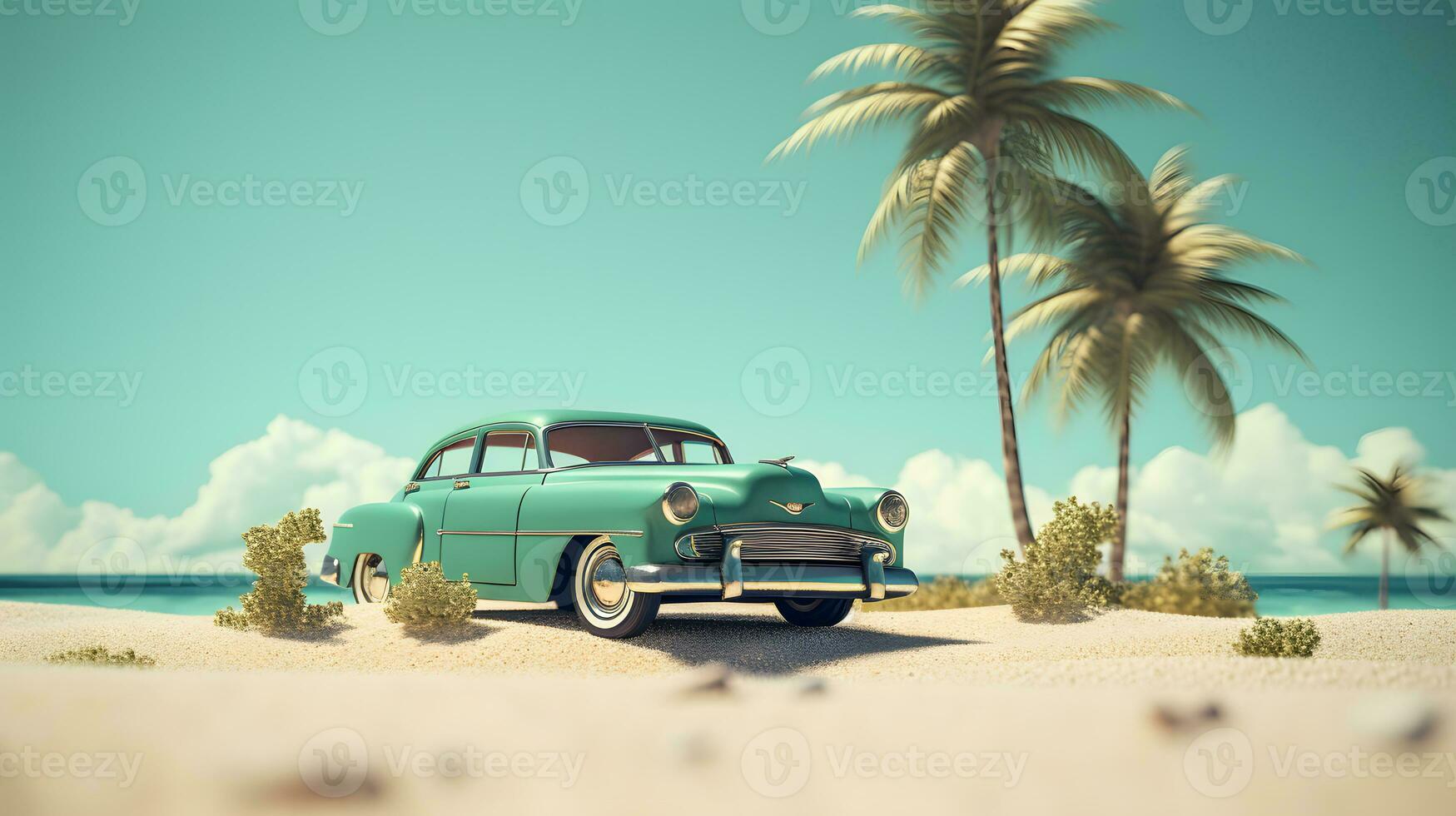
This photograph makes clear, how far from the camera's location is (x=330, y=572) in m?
9.23

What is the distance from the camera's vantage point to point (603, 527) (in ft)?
21.3

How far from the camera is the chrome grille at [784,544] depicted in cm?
638

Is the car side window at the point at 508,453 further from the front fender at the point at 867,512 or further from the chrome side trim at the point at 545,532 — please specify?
the front fender at the point at 867,512

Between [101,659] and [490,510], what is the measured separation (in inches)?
106

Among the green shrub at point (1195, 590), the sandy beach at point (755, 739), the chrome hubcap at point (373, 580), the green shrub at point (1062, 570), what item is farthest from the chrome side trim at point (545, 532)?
the green shrub at point (1195, 590)

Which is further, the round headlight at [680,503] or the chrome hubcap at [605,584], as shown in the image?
the chrome hubcap at [605,584]

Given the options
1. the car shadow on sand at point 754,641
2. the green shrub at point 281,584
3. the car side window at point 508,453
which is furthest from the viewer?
the green shrub at point 281,584

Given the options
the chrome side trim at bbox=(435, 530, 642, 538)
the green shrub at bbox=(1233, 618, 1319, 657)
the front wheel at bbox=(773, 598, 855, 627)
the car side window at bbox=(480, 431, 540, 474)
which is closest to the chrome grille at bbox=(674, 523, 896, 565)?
the chrome side trim at bbox=(435, 530, 642, 538)

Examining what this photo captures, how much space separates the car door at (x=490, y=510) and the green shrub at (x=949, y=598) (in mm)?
6457

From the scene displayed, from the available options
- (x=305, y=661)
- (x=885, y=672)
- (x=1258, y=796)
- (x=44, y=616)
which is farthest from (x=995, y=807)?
(x=44, y=616)

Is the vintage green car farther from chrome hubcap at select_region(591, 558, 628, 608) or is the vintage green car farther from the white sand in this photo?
the white sand

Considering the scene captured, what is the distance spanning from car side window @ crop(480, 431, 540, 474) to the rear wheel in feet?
6.31

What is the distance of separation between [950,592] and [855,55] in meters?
7.79

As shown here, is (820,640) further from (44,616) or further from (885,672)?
(44,616)
